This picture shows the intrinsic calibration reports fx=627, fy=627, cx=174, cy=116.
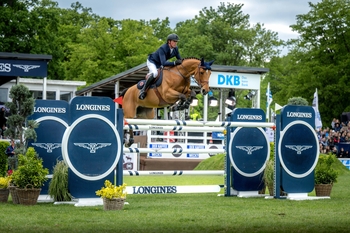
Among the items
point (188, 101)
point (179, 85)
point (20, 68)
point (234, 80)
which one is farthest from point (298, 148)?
point (234, 80)

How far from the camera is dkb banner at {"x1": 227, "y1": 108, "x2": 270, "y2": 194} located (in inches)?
434

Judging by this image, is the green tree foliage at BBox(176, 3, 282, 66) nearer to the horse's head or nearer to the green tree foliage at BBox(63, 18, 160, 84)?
the green tree foliage at BBox(63, 18, 160, 84)

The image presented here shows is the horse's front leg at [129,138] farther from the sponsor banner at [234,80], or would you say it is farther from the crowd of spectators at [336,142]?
the crowd of spectators at [336,142]

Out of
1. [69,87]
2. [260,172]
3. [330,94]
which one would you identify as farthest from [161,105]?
[330,94]

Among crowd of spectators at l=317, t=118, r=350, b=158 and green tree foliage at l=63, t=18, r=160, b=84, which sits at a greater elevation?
green tree foliage at l=63, t=18, r=160, b=84

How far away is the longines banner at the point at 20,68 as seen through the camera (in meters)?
22.6

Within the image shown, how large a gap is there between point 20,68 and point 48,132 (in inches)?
513

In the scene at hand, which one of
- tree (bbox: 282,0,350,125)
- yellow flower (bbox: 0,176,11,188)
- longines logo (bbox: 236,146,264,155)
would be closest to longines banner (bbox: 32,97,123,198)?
yellow flower (bbox: 0,176,11,188)

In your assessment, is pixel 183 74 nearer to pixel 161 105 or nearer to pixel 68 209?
pixel 161 105

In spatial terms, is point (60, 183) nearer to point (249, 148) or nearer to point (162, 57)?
point (249, 148)

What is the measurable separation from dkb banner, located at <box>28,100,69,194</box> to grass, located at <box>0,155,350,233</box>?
0.99 metres

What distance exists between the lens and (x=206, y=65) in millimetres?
12445

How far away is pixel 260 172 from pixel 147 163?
11905mm

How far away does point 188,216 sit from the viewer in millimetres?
7691
